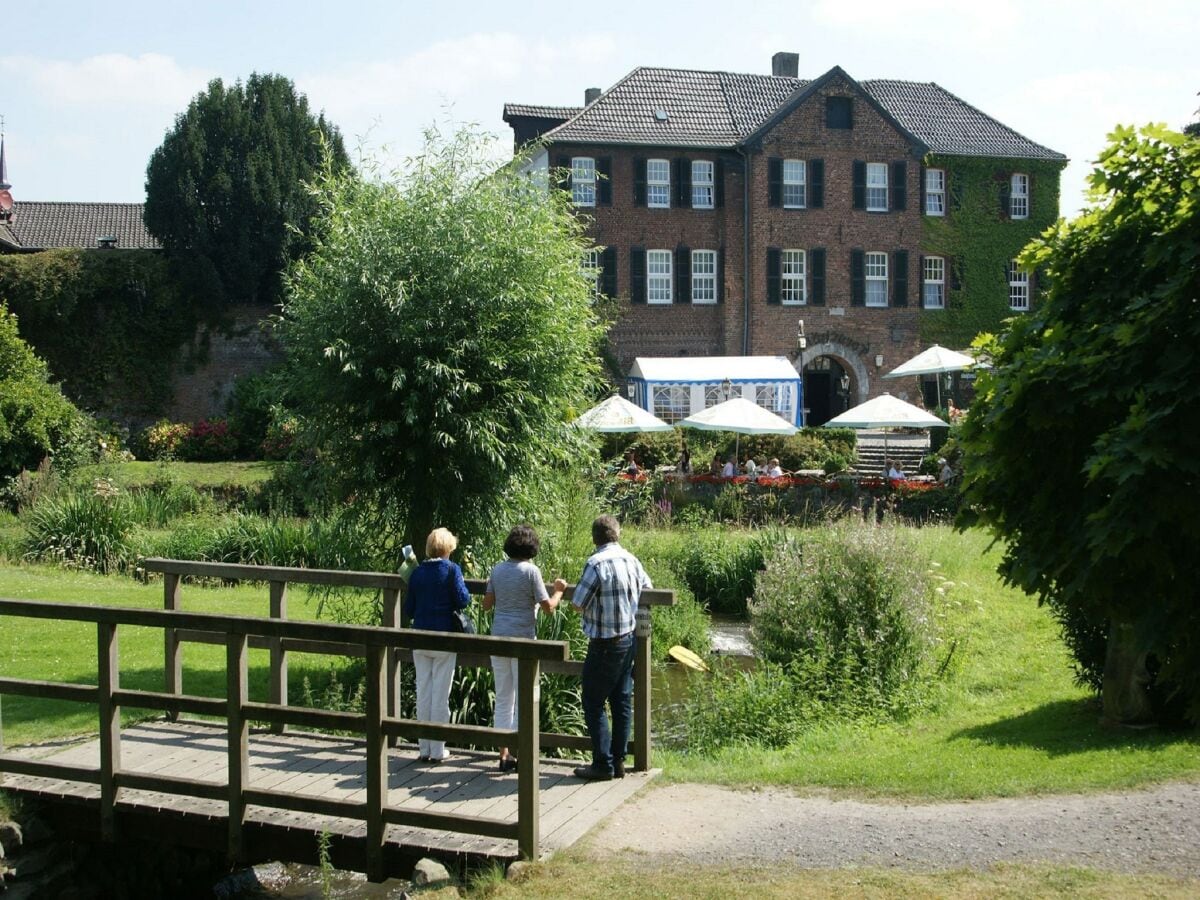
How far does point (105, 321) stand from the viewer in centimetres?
3788

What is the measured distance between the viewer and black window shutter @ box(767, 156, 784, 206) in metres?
41.4

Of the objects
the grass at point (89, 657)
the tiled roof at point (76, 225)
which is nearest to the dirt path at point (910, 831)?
the grass at point (89, 657)

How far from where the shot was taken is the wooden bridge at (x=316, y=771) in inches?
265

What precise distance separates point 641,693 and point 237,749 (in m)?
2.56

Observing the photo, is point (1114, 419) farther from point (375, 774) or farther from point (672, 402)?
point (672, 402)

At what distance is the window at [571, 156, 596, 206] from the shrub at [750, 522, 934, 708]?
2779 centimetres

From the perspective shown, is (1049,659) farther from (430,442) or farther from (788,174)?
(788,174)

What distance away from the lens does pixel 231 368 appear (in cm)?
3900

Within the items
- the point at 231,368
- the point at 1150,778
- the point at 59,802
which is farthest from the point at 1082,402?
the point at 231,368

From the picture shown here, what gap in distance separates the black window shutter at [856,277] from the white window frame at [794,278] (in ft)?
5.41

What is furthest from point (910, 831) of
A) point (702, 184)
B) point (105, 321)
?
point (702, 184)

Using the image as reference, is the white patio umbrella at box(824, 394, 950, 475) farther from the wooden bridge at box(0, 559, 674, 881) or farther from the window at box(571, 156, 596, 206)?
the wooden bridge at box(0, 559, 674, 881)

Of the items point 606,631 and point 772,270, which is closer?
point 606,631

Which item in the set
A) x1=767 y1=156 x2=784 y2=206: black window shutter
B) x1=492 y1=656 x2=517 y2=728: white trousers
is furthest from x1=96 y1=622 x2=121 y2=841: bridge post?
x1=767 y1=156 x2=784 y2=206: black window shutter
